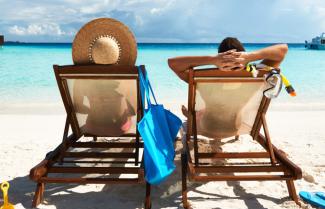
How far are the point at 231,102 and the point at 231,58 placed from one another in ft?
2.21

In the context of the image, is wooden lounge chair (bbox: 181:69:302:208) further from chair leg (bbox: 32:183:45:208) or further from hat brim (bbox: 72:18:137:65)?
chair leg (bbox: 32:183:45:208)

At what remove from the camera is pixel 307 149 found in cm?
481

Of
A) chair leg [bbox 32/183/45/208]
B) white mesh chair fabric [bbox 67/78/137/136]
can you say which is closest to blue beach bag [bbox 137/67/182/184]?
white mesh chair fabric [bbox 67/78/137/136]

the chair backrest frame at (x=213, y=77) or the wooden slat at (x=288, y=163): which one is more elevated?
the chair backrest frame at (x=213, y=77)

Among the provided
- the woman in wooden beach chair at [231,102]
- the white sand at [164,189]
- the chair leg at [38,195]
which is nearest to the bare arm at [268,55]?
the woman in wooden beach chair at [231,102]

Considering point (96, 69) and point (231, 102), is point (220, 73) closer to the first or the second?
point (231, 102)

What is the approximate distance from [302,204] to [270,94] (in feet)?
3.17

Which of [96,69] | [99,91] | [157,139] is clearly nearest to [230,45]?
[157,139]

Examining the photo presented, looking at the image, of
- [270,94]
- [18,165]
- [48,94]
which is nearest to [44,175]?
[18,165]

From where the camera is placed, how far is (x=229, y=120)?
11.5 ft

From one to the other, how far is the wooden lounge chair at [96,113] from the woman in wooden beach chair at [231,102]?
0.47 meters

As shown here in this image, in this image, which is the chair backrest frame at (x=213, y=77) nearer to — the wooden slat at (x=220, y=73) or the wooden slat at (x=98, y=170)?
the wooden slat at (x=220, y=73)

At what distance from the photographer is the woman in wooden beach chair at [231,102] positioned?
9.40 feet

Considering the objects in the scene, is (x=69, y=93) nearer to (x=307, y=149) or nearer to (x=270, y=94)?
(x=270, y=94)
